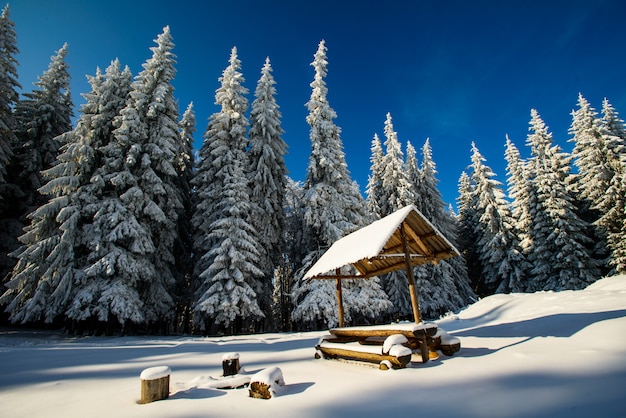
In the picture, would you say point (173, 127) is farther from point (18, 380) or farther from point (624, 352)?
point (624, 352)

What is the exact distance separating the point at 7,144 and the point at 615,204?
40.9m

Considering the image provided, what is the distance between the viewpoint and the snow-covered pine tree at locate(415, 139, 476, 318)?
80.1 feet

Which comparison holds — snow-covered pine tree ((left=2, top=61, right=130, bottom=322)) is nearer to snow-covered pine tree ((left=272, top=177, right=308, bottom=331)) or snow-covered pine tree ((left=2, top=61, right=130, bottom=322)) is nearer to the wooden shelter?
snow-covered pine tree ((left=272, top=177, right=308, bottom=331))

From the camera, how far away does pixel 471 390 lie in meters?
4.60

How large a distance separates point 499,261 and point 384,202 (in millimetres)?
12177

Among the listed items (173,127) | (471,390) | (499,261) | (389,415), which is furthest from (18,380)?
(499,261)

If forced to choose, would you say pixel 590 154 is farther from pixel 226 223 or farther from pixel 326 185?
pixel 226 223

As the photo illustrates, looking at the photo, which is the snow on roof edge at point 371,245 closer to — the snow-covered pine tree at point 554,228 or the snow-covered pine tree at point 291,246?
the snow-covered pine tree at point 291,246

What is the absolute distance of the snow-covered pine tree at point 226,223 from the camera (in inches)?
646

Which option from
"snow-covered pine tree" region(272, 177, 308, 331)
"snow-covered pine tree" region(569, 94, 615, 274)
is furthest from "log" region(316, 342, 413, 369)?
"snow-covered pine tree" region(569, 94, 615, 274)

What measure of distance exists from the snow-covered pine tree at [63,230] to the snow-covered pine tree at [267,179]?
914cm

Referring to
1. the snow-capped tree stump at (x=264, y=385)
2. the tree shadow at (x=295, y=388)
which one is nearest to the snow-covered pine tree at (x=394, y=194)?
the tree shadow at (x=295, y=388)

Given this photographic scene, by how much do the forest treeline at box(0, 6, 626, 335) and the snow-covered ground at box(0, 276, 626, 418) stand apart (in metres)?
7.40

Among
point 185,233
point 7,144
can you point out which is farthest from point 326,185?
point 7,144
